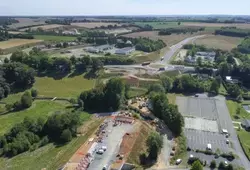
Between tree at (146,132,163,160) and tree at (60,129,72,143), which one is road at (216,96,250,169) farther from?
tree at (60,129,72,143)

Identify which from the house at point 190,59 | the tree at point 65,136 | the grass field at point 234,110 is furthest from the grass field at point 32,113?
the house at point 190,59

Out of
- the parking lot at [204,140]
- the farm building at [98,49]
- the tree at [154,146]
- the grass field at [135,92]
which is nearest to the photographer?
the tree at [154,146]

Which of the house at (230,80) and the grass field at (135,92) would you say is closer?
the grass field at (135,92)

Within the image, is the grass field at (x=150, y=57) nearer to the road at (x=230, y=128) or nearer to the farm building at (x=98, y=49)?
the farm building at (x=98, y=49)

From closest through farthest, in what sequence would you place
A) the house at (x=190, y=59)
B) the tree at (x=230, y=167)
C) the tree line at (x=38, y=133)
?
the tree at (x=230, y=167), the tree line at (x=38, y=133), the house at (x=190, y=59)

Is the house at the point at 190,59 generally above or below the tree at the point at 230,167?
above

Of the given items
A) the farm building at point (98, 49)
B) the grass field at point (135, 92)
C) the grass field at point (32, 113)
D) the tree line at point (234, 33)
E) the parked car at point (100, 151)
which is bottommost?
the grass field at point (32, 113)
